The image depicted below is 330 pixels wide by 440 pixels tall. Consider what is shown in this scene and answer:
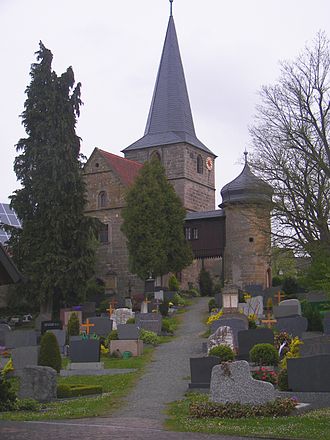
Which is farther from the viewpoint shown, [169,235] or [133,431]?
[169,235]

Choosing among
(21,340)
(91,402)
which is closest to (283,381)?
(91,402)

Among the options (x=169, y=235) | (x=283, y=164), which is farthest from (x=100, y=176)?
(x=283, y=164)

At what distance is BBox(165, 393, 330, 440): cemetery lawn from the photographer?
10102 mm

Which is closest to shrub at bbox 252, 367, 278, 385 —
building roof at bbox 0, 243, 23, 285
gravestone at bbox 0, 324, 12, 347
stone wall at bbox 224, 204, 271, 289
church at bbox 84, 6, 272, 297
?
building roof at bbox 0, 243, 23, 285

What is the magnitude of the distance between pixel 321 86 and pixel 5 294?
20443 millimetres

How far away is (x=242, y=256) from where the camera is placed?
42125mm

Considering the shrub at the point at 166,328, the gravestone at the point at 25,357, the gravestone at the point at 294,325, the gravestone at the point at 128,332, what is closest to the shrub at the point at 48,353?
the gravestone at the point at 25,357

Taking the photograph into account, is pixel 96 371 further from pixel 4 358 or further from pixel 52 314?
pixel 52 314

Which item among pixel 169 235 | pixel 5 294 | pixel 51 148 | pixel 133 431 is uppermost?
pixel 51 148

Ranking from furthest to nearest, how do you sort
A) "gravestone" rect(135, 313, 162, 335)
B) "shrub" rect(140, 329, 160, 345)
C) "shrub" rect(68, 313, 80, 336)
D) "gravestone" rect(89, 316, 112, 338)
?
1. "gravestone" rect(135, 313, 162, 335)
2. "gravestone" rect(89, 316, 112, 338)
3. "shrub" rect(68, 313, 80, 336)
4. "shrub" rect(140, 329, 160, 345)

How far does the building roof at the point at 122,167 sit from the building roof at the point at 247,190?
22.4 feet

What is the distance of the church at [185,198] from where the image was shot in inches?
1628

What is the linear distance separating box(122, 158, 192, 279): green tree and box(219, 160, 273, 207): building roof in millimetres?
2901

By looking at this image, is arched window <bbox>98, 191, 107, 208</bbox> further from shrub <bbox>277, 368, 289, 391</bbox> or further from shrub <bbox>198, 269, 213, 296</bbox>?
shrub <bbox>277, 368, 289, 391</bbox>
